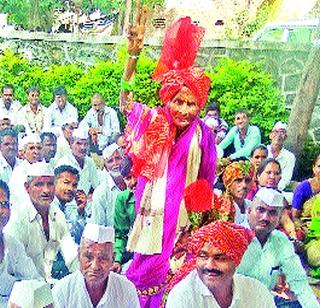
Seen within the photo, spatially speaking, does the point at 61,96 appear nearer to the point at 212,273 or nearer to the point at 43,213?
the point at 43,213

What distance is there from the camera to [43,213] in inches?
133

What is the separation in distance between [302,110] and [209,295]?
2050 mm

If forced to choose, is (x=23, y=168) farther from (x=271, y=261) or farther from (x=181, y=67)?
(x=271, y=261)

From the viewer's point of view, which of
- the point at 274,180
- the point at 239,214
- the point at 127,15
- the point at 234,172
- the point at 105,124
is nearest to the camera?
the point at 239,214

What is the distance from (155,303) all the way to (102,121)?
165cm

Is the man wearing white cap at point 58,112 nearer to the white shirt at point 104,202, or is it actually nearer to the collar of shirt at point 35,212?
the white shirt at point 104,202

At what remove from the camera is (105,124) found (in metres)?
4.43

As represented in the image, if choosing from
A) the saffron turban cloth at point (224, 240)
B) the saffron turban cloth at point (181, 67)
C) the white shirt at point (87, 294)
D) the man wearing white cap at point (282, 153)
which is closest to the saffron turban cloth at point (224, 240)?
the saffron turban cloth at point (224, 240)

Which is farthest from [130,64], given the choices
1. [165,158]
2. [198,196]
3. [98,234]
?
[98,234]

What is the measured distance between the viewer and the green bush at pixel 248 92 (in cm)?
432

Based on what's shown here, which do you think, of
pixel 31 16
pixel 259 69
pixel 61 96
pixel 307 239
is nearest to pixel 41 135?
pixel 61 96

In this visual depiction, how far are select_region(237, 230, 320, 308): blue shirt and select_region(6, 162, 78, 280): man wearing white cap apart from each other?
752mm

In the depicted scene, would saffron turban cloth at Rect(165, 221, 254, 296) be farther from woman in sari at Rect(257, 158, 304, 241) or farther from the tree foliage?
the tree foliage

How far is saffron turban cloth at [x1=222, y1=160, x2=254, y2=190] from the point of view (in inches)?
142
